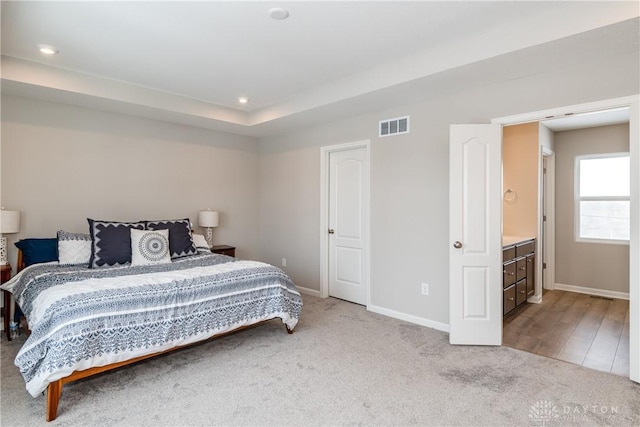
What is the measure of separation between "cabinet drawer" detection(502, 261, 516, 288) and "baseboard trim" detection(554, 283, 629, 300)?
1880 mm

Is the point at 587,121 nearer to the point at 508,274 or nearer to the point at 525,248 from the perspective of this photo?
the point at 525,248

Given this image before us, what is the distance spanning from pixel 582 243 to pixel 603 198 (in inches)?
27.8

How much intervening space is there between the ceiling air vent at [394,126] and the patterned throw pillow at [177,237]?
2.60 m

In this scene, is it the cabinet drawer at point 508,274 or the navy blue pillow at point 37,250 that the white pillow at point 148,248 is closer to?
the navy blue pillow at point 37,250

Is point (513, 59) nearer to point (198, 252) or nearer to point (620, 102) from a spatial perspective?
point (620, 102)

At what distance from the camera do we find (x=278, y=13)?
244 cm

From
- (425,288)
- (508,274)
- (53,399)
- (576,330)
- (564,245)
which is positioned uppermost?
(564,245)

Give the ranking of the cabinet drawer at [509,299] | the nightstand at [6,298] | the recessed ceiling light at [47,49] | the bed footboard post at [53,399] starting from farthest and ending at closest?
1. the cabinet drawer at [509,299]
2. the nightstand at [6,298]
3. the recessed ceiling light at [47,49]
4. the bed footboard post at [53,399]

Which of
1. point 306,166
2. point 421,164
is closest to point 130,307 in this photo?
point 421,164

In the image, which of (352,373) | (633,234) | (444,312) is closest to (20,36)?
(352,373)

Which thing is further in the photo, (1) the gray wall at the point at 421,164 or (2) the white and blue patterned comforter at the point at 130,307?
(1) the gray wall at the point at 421,164

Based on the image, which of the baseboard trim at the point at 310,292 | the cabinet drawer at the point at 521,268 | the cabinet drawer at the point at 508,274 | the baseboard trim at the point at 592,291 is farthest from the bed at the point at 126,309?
the baseboard trim at the point at 592,291

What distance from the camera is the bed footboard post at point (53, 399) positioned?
82.3 inches

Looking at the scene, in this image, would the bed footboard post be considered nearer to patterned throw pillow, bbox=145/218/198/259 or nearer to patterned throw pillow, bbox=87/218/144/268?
patterned throw pillow, bbox=87/218/144/268
